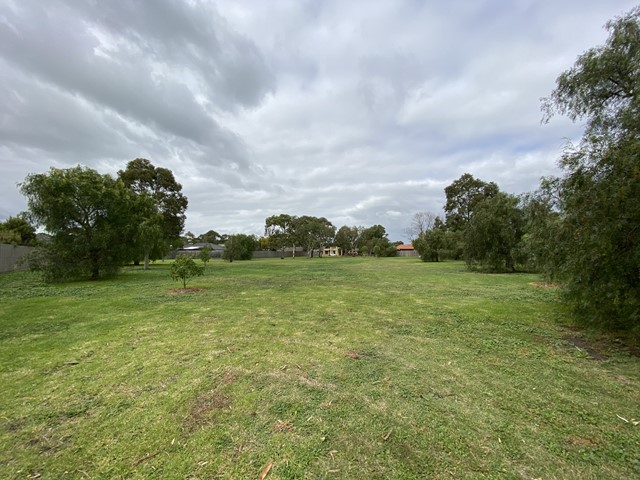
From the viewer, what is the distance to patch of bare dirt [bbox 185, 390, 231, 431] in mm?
2492

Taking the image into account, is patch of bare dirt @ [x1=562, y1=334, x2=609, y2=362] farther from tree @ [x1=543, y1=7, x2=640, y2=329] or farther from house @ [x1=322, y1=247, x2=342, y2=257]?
house @ [x1=322, y1=247, x2=342, y2=257]

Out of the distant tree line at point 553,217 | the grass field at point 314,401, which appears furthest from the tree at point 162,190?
the grass field at point 314,401

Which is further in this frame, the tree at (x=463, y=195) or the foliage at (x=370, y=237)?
the foliage at (x=370, y=237)

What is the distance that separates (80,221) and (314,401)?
16091mm

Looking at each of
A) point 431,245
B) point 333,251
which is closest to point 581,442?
point 431,245

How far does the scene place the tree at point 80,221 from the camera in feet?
41.4

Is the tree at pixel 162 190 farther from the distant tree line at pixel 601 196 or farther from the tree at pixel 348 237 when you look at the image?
the tree at pixel 348 237

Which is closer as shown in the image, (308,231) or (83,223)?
(83,223)

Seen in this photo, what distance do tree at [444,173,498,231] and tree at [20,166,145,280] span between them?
129 ft

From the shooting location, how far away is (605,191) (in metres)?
4.07

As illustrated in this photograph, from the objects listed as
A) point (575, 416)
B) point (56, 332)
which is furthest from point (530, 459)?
point (56, 332)

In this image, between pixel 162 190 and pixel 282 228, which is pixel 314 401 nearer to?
pixel 162 190

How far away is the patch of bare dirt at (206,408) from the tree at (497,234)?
61.0 feet

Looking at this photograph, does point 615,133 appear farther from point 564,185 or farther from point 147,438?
point 147,438
